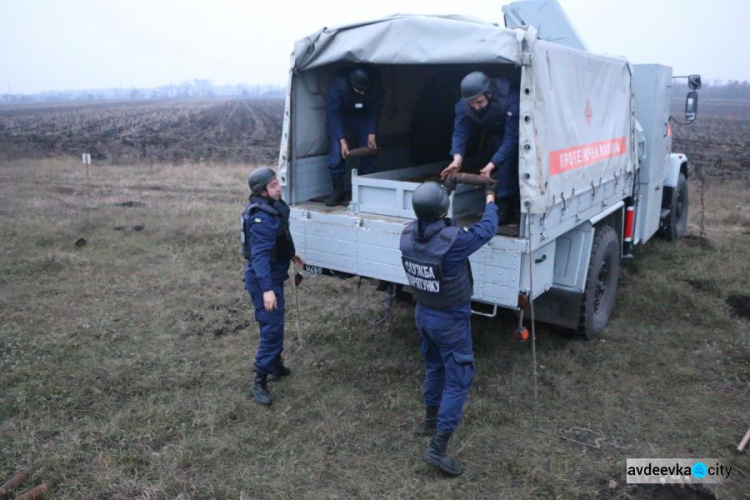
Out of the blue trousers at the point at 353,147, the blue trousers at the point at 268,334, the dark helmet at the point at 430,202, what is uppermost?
the blue trousers at the point at 353,147

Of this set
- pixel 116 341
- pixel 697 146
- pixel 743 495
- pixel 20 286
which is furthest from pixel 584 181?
pixel 697 146

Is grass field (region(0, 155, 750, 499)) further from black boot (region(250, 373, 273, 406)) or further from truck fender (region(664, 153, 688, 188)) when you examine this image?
truck fender (region(664, 153, 688, 188))

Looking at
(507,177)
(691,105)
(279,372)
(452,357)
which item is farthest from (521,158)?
(691,105)

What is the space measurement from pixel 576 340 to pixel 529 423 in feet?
5.24

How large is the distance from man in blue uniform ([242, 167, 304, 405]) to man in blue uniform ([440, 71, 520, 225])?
4.33 ft

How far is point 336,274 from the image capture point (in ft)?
17.0

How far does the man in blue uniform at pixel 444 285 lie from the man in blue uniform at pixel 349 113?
A: 204 centimetres

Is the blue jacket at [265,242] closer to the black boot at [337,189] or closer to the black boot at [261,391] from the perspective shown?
the black boot at [261,391]

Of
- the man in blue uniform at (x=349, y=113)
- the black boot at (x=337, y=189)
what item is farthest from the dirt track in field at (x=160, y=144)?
the black boot at (x=337, y=189)

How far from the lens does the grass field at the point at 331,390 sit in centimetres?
375

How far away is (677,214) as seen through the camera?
8859 mm

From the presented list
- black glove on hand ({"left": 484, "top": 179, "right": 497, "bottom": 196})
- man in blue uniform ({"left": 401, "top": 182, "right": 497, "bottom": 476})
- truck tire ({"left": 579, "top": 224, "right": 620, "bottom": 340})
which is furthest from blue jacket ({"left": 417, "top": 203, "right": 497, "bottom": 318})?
truck tire ({"left": 579, "top": 224, "right": 620, "bottom": 340})

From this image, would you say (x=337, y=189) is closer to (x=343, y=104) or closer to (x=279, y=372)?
(x=343, y=104)

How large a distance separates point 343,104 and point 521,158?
2071 mm
